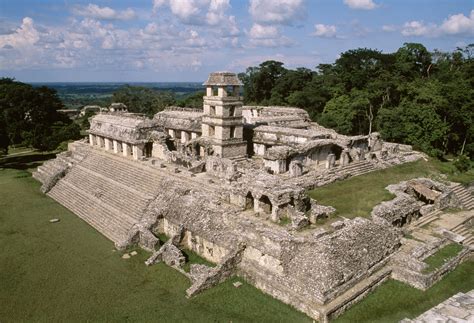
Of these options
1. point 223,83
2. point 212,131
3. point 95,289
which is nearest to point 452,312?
point 95,289

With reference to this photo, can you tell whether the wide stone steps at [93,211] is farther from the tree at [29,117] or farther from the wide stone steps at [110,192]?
the tree at [29,117]

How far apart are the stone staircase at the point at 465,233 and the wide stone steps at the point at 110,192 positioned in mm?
15694

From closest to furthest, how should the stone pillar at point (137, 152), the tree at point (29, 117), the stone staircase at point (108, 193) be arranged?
the stone staircase at point (108, 193) < the stone pillar at point (137, 152) < the tree at point (29, 117)

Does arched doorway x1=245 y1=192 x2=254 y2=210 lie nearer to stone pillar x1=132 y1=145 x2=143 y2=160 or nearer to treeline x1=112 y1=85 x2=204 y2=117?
stone pillar x1=132 y1=145 x2=143 y2=160

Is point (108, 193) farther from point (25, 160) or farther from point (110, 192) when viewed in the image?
point (25, 160)

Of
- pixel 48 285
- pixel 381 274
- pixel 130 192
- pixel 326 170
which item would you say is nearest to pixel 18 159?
pixel 130 192

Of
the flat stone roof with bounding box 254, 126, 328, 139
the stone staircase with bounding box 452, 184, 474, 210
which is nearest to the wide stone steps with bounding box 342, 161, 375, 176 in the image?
the flat stone roof with bounding box 254, 126, 328, 139

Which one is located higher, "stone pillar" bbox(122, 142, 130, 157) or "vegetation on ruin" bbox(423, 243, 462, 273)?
"stone pillar" bbox(122, 142, 130, 157)

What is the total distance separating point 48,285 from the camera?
46.3 ft

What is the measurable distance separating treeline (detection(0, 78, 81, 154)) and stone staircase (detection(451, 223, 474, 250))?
1328 inches

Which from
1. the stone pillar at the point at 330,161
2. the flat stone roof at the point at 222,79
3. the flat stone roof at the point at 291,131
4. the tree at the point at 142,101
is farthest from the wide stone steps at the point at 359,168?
the tree at the point at 142,101

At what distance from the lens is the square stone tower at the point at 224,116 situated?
2481 cm

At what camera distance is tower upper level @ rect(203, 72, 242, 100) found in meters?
24.6

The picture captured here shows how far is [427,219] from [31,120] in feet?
119
